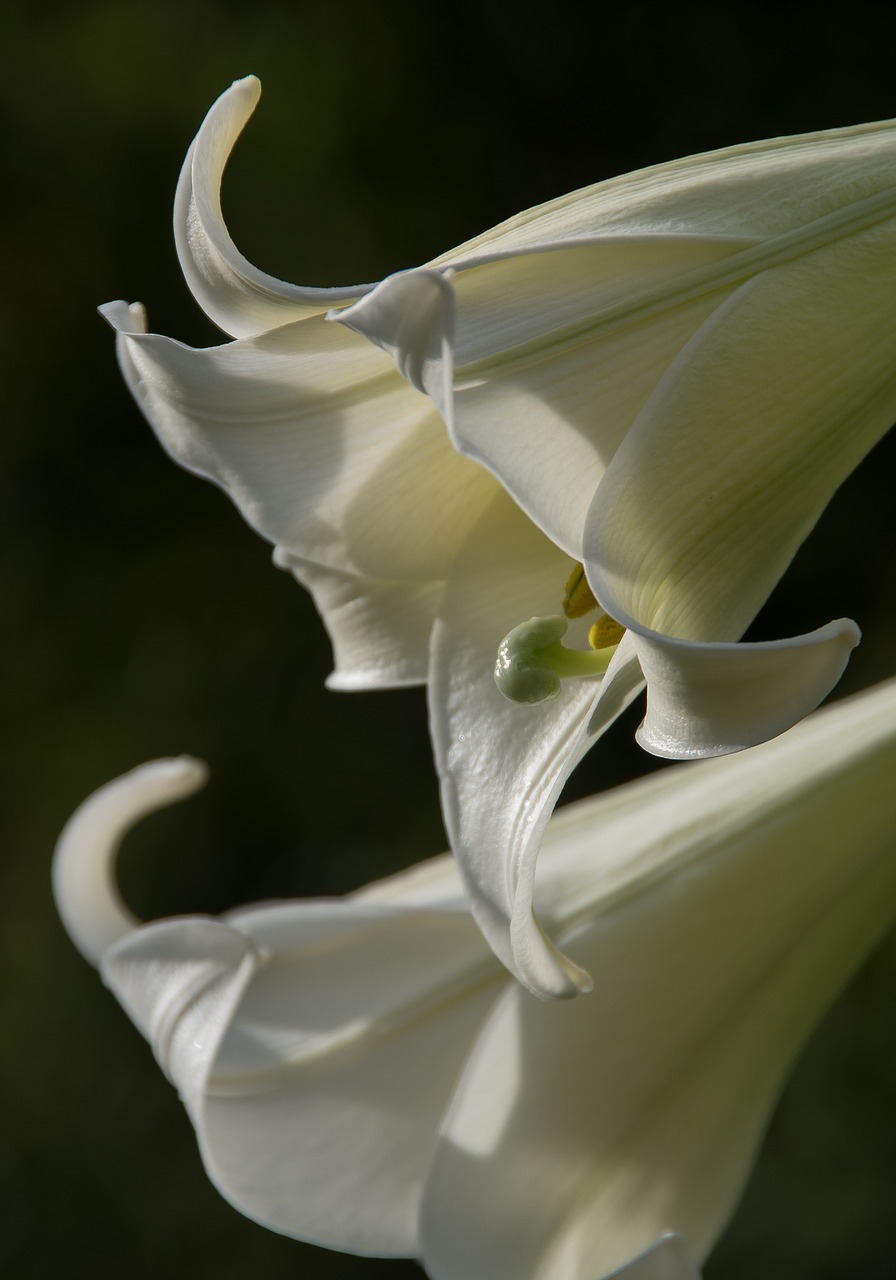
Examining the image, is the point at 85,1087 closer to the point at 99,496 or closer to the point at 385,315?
the point at 99,496

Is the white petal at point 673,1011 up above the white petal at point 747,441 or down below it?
below

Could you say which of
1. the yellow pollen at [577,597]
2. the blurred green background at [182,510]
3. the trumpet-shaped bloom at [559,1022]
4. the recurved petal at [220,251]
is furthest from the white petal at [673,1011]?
the blurred green background at [182,510]

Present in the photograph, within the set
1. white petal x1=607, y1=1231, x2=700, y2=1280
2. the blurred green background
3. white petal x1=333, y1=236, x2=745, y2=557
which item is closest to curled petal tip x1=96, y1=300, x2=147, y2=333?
white petal x1=333, y1=236, x2=745, y2=557

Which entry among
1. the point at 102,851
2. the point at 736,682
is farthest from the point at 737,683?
the point at 102,851

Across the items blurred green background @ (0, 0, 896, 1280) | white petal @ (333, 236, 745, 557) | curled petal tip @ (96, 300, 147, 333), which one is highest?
curled petal tip @ (96, 300, 147, 333)

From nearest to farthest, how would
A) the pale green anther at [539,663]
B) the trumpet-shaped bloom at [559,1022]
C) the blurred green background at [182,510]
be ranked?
the pale green anther at [539,663] < the trumpet-shaped bloom at [559,1022] < the blurred green background at [182,510]

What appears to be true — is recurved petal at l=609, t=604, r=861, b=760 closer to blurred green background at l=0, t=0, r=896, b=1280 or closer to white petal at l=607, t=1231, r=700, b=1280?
white petal at l=607, t=1231, r=700, b=1280

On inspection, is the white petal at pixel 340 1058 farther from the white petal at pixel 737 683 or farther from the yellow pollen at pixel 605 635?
the white petal at pixel 737 683

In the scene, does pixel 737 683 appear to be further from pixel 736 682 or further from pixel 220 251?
pixel 220 251
